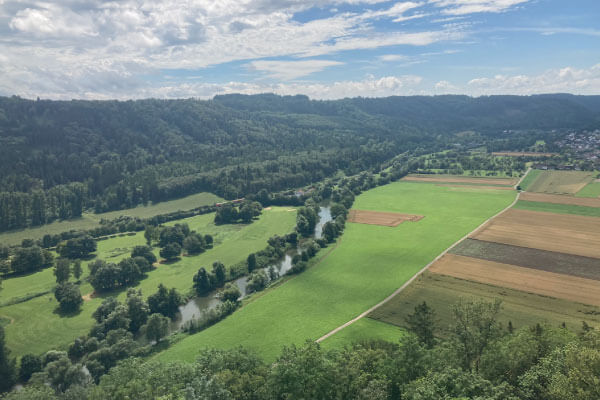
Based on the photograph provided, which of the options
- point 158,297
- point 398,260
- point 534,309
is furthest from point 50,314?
point 534,309

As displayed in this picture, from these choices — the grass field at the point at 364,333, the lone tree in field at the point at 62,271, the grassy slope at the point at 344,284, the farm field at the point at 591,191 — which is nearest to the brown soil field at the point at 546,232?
the grassy slope at the point at 344,284

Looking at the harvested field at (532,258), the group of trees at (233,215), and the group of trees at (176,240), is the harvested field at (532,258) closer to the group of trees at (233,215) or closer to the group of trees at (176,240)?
the group of trees at (176,240)

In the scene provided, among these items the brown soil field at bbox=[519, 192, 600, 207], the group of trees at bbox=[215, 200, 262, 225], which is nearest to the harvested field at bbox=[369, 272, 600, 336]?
the group of trees at bbox=[215, 200, 262, 225]

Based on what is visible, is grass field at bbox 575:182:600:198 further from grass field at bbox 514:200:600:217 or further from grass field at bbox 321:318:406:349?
grass field at bbox 321:318:406:349

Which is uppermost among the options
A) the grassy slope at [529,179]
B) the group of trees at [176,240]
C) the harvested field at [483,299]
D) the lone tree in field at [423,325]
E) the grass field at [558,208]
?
the lone tree in field at [423,325]

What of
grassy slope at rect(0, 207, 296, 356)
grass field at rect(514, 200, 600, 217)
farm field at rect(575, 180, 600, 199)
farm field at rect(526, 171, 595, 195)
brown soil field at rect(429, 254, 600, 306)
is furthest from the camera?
farm field at rect(526, 171, 595, 195)

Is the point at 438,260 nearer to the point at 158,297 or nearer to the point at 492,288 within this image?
the point at 492,288

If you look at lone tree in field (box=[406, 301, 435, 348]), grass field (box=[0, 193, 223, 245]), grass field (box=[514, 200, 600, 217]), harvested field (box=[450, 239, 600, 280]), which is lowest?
grass field (box=[0, 193, 223, 245])

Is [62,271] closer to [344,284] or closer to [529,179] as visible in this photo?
[344,284]
